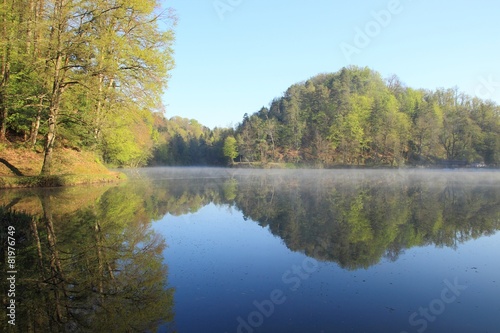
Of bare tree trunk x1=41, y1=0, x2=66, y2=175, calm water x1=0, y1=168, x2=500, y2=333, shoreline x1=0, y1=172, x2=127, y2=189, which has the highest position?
bare tree trunk x1=41, y1=0, x2=66, y2=175

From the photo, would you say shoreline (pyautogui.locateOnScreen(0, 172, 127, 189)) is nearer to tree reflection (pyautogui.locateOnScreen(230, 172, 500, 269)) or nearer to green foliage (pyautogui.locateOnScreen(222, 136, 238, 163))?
tree reflection (pyautogui.locateOnScreen(230, 172, 500, 269))

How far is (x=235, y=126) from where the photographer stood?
116188mm

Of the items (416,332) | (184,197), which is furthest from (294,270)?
(184,197)

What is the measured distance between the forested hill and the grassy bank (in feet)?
204

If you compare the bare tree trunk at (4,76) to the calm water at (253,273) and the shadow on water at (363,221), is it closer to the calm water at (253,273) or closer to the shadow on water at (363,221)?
the calm water at (253,273)

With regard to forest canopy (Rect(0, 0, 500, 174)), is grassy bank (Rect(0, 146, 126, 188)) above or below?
below

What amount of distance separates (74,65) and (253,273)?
1851 centimetres

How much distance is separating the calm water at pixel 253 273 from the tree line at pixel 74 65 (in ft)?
33.5

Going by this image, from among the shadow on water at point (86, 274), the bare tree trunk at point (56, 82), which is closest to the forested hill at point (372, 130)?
the bare tree trunk at point (56, 82)

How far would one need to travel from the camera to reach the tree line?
1870cm

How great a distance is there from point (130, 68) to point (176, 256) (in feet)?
57.0

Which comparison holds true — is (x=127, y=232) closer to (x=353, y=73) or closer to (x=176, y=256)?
(x=176, y=256)

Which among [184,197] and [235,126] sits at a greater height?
[235,126]

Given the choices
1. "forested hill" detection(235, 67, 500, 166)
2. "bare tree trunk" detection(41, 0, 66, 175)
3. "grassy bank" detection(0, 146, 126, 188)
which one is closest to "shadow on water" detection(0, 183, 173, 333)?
"grassy bank" detection(0, 146, 126, 188)
